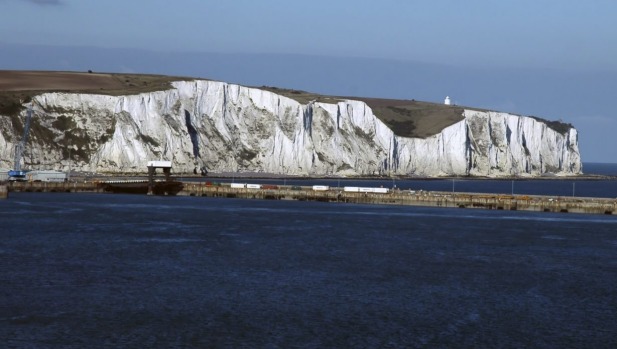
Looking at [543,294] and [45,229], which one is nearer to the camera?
[543,294]

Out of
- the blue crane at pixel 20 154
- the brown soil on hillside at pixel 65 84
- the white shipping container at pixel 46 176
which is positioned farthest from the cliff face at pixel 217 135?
the white shipping container at pixel 46 176

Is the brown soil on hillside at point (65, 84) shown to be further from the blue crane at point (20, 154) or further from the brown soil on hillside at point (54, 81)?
the blue crane at point (20, 154)

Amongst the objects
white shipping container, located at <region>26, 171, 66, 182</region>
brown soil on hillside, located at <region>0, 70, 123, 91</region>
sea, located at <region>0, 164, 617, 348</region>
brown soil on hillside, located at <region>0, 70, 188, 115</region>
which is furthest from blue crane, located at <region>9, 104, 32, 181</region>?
sea, located at <region>0, 164, 617, 348</region>

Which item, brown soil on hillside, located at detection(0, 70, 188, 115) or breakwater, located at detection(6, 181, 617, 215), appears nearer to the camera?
breakwater, located at detection(6, 181, 617, 215)

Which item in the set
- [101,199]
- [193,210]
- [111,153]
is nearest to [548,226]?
[193,210]

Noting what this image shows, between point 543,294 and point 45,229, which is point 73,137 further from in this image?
point 543,294

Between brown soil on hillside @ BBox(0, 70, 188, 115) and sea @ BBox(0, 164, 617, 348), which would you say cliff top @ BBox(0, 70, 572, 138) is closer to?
brown soil on hillside @ BBox(0, 70, 188, 115)

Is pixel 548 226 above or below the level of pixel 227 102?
below
